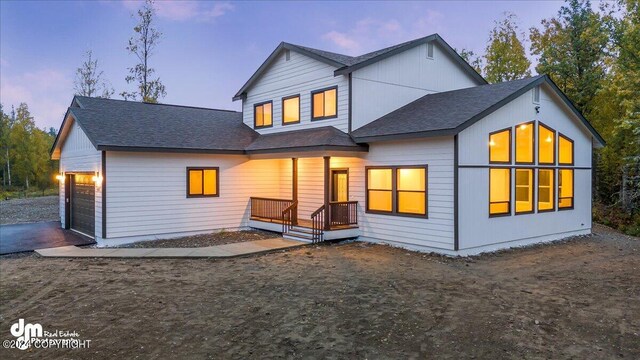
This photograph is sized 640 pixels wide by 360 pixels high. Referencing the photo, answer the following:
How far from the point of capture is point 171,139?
47.3ft

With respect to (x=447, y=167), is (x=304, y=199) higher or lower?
lower

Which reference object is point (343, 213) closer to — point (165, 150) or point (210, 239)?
point (210, 239)

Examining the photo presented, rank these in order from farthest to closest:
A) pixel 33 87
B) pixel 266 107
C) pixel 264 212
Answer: pixel 33 87 < pixel 266 107 < pixel 264 212

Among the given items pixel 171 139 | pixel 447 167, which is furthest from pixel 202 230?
pixel 447 167

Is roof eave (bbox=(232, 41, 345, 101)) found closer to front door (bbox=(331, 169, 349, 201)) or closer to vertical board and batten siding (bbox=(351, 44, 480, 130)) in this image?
vertical board and batten siding (bbox=(351, 44, 480, 130))

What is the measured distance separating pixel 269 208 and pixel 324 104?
4.33m

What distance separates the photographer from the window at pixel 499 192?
11.8 metres

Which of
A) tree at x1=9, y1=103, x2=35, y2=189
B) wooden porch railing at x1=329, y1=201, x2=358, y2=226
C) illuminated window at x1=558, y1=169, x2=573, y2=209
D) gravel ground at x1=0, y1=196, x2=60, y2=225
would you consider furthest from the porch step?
tree at x1=9, y1=103, x2=35, y2=189

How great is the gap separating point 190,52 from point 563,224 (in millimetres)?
25294

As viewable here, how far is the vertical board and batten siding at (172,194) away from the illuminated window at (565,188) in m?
10.6

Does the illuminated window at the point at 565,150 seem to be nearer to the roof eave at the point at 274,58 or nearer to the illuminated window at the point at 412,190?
the illuminated window at the point at 412,190

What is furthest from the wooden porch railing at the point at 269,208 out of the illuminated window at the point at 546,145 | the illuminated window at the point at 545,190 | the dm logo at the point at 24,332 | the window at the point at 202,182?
the dm logo at the point at 24,332

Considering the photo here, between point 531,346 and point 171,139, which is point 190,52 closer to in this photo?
point 171,139

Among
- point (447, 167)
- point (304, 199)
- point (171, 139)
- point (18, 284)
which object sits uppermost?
point (171, 139)
